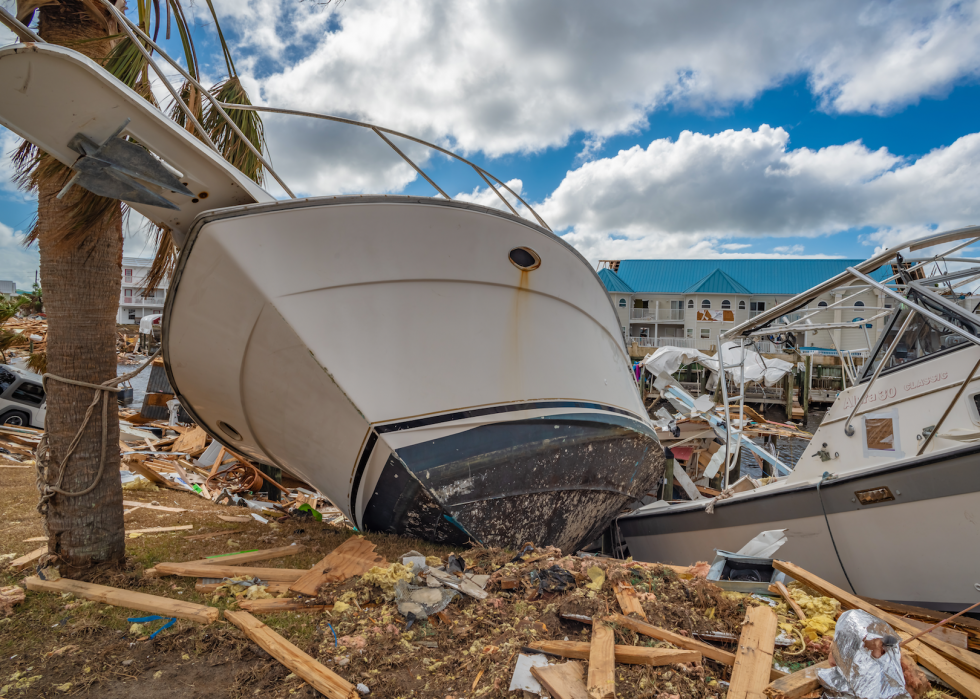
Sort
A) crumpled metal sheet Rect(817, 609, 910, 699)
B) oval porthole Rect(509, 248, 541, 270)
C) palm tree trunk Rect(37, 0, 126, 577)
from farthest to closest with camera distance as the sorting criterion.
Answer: oval porthole Rect(509, 248, 541, 270), palm tree trunk Rect(37, 0, 126, 577), crumpled metal sheet Rect(817, 609, 910, 699)

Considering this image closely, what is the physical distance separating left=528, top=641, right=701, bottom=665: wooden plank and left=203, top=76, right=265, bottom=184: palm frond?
13.8ft

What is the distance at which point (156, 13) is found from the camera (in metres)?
3.84

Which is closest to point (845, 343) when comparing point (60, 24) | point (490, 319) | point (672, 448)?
point (672, 448)

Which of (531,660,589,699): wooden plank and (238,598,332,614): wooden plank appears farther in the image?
(238,598,332,614): wooden plank

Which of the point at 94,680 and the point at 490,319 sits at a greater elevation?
the point at 490,319

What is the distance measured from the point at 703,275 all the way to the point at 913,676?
3724 cm

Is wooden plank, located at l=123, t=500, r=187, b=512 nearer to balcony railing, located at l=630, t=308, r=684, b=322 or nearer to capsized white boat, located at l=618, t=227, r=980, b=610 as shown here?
capsized white boat, located at l=618, t=227, r=980, b=610

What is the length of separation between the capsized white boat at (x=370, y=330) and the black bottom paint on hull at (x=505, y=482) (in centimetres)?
2

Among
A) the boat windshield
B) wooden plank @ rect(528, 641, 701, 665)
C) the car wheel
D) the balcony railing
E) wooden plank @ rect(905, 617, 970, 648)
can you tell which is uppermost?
the balcony railing

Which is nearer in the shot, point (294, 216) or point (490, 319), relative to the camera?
point (294, 216)

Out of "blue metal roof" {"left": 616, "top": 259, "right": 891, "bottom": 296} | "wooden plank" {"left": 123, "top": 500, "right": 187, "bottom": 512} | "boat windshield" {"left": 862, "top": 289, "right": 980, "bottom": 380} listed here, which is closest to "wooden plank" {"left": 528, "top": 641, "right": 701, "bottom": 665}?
"boat windshield" {"left": 862, "top": 289, "right": 980, "bottom": 380}

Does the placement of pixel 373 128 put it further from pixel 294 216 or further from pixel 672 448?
pixel 672 448

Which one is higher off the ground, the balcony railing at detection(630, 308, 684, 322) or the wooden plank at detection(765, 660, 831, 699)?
the balcony railing at detection(630, 308, 684, 322)

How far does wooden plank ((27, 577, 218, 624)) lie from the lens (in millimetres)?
2943
